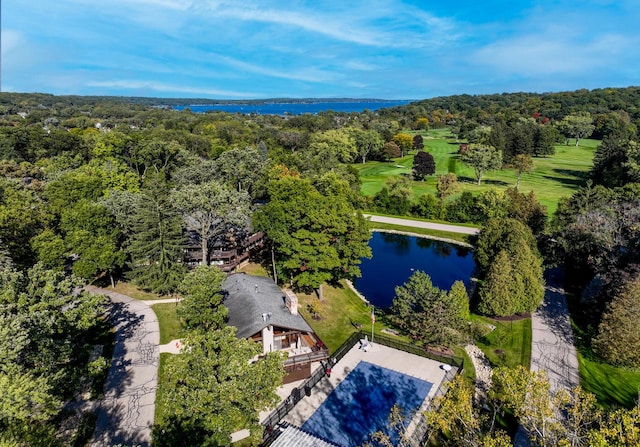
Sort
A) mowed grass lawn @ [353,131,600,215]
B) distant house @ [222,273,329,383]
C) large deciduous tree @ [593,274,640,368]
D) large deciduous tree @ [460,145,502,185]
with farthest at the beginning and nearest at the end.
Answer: large deciduous tree @ [460,145,502,185] → mowed grass lawn @ [353,131,600,215] → large deciduous tree @ [593,274,640,368] → distant house @ [222,273,329,383]

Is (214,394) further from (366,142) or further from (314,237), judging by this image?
(366,142)

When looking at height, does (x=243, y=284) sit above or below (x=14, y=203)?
below

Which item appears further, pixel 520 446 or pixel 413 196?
pixel 413 196

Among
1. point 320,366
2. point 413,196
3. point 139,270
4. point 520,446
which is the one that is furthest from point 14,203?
point 413,196

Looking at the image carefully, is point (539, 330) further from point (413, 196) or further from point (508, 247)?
point (413, 196)

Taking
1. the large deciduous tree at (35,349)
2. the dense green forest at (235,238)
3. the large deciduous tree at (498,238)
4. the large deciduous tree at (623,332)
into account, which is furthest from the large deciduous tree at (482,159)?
the large deciduous tree at (35,349)

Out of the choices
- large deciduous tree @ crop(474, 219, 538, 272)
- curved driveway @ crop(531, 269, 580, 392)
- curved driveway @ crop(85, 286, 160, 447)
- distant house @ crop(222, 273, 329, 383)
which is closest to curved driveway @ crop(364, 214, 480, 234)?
large deciduous tree @ crop(474, 219, 538, 272)

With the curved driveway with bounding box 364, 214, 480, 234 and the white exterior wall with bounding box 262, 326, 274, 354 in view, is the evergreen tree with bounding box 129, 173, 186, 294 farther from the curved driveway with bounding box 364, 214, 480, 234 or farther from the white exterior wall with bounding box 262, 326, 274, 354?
the curved driveway with bounding box 364, 214, 480, 234
